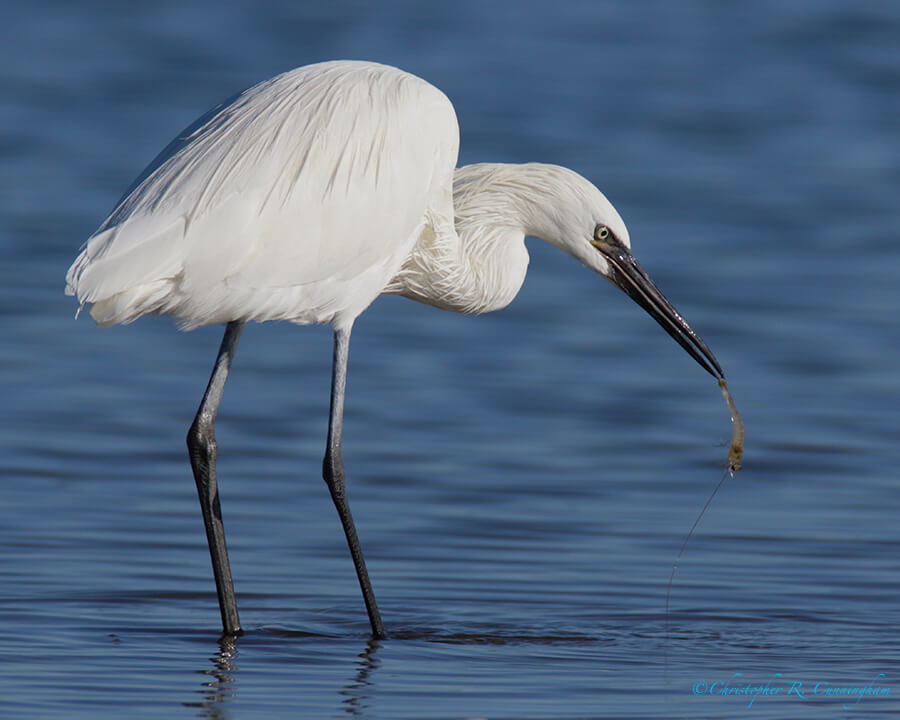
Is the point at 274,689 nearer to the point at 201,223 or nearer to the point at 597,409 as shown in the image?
the point at 201,223

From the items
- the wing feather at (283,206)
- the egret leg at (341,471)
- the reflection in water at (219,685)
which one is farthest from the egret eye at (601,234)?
the reflection in water at (219,685)

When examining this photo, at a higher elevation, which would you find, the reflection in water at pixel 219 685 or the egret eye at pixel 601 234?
the egret eye at pixel 601 234

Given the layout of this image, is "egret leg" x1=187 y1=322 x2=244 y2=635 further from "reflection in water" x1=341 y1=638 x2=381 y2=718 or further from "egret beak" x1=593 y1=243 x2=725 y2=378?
"egret beak" x1=593 y1=243 x2=725 y2=378

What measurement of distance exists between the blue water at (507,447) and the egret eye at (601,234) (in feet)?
4.56

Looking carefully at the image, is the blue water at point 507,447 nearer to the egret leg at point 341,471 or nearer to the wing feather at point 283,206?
the egret leg at point 341,471

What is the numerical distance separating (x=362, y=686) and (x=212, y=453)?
4.97 ft

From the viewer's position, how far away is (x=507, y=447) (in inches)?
367

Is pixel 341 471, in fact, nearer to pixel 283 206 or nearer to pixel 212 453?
pixel 212 453

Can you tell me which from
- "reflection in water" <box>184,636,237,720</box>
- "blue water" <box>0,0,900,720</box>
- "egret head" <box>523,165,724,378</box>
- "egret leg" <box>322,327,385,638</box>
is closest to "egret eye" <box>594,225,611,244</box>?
"egret head" <box>523,165,724,378</box>

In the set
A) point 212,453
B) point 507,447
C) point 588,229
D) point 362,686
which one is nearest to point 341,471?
point 212,453

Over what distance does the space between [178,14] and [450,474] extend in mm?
13501

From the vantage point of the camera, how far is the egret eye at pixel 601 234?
7.07m

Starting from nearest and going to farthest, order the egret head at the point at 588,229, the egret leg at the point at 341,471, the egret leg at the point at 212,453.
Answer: the egret leg at the point at 341,471
the egret leg at the point at 212,453
the egret head at the point at 588,229

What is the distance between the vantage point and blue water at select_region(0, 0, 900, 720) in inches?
231
